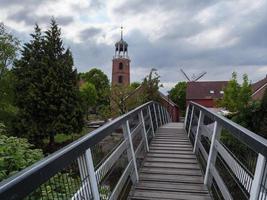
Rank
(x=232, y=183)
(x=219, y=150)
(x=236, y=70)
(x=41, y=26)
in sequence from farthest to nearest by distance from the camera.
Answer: (x=236, y=70)
(x=41, y=26)
(x=219, y=150)
(x=232, y=183)

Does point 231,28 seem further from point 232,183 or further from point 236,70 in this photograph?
point 232,183

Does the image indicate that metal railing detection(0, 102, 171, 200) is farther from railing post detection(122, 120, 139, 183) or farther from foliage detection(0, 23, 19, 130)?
foliage detection(0, 23, 19, 130)

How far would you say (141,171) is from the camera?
473 cm

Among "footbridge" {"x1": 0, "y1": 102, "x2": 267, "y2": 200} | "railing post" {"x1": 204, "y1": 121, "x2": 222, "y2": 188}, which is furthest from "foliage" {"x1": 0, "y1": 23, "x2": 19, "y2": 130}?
"railing post" {"x1": 204, "y1": 121, "x2": 222, "y2": 188}

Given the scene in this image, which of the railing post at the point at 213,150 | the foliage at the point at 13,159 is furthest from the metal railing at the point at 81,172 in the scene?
the foliage at the point at 13,159

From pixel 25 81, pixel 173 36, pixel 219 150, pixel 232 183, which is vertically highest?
pixel 173 36

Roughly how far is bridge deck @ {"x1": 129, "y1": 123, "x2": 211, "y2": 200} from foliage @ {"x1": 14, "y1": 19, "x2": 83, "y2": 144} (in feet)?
54.5

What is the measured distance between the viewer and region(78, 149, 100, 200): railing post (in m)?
2.08

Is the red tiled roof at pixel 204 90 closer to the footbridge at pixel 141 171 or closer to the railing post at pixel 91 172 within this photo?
the footbridge at pixel 141 171

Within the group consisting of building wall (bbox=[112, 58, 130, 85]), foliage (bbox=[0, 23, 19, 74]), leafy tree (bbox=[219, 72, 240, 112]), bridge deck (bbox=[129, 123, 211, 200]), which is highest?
building wall (bbox=[112, 58, 130, 85])

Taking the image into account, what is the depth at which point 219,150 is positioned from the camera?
11.0ft

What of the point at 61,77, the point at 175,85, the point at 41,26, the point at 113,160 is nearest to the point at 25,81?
the point at 61,77

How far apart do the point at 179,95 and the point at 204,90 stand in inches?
456

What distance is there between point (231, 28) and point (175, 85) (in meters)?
41.1
